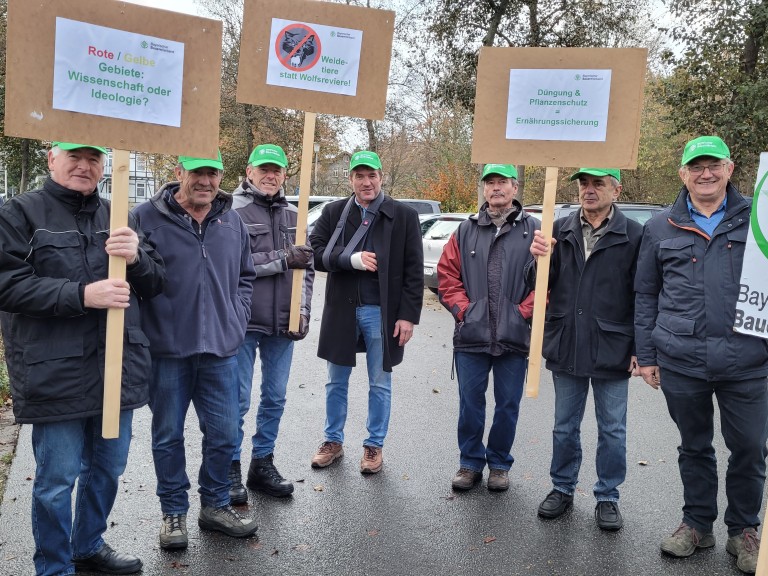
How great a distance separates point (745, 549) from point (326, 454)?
2688 mm

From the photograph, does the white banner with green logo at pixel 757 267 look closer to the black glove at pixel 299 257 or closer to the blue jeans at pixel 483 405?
the blue jeans at pixel 483 405

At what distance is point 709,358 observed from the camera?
377cm

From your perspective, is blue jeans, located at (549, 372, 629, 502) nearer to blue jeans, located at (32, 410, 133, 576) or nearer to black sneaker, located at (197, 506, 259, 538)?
black sneaker, located at (197, 506, 259, 538)

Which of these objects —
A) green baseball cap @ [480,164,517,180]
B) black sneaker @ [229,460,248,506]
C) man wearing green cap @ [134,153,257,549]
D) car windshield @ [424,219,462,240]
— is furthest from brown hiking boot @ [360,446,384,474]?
car windshield @ [424,219,462,240]

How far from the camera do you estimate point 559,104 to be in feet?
13.6

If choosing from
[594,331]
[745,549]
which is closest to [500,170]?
[594,331]

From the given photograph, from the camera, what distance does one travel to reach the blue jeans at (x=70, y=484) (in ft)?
10.9

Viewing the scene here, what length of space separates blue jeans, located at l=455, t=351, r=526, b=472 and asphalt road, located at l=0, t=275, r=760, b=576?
0.20 metres

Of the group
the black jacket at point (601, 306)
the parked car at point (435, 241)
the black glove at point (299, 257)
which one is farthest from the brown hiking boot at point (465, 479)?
the parked car at point (435, 241)

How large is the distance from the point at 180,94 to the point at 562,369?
2.65 m

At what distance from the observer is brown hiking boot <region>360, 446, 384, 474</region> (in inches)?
203

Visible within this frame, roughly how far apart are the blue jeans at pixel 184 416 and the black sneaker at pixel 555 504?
188 centimetres

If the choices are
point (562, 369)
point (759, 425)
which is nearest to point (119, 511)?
point (562, 369)

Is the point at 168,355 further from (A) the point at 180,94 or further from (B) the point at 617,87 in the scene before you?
(B) the point at 617,87
